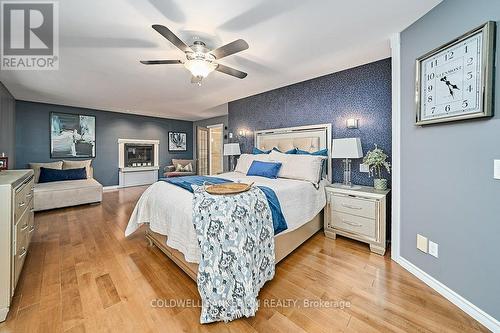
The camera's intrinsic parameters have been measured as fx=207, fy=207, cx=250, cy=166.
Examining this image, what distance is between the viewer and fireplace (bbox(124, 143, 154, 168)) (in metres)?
6.72

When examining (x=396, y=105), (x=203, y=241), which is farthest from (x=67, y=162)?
(x=396, y=105)

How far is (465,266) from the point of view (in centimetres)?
159

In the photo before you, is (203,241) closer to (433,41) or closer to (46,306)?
(46,306)

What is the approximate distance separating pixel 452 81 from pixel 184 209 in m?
2.44

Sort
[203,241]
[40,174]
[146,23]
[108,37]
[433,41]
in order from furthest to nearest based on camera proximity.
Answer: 1. [40,174]
2. [108,37]
3. [146,23]
4. [433,41]
5. [203,241]

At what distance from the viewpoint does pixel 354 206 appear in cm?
262

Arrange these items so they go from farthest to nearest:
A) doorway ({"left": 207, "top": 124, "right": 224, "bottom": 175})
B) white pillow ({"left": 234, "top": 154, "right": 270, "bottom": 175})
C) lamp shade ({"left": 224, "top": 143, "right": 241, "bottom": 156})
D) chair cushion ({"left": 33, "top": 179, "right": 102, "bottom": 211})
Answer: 1. doorway ({"left": 207, "top": 124, "right": 224, "bottom": 175})
2. lamp shade ({"left": 224, "top": 143, "right": 241, "bottom": 156})
3. chair cushion ({"left": 33, "top": 179, "right": 102, "bottom": 211})
4. white pillow ({"left": 234, "top": 154, "right": 270, "bottom": 175})

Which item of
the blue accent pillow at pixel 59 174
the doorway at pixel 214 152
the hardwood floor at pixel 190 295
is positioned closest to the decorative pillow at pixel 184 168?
the doorway at pixel 214 152

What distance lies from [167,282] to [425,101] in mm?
2892

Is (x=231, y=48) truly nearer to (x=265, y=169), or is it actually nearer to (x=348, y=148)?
(x=265, y=169)

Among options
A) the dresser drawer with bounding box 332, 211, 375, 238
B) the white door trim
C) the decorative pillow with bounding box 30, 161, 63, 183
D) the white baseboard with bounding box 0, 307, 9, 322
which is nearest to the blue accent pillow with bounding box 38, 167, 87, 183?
the decorative pillow with bounding box 30, 161, 63, 183

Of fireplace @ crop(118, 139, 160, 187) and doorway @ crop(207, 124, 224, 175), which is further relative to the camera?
doorway @ crop(207, 124, 224, 175)

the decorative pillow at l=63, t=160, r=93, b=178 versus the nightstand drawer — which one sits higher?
the decorative pillow at l=63, t=160, r=93, b=178

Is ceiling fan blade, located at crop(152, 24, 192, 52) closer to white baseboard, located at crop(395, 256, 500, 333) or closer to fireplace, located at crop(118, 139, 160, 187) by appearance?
white baseboard, located at crop(395, 256, 500, 333)
